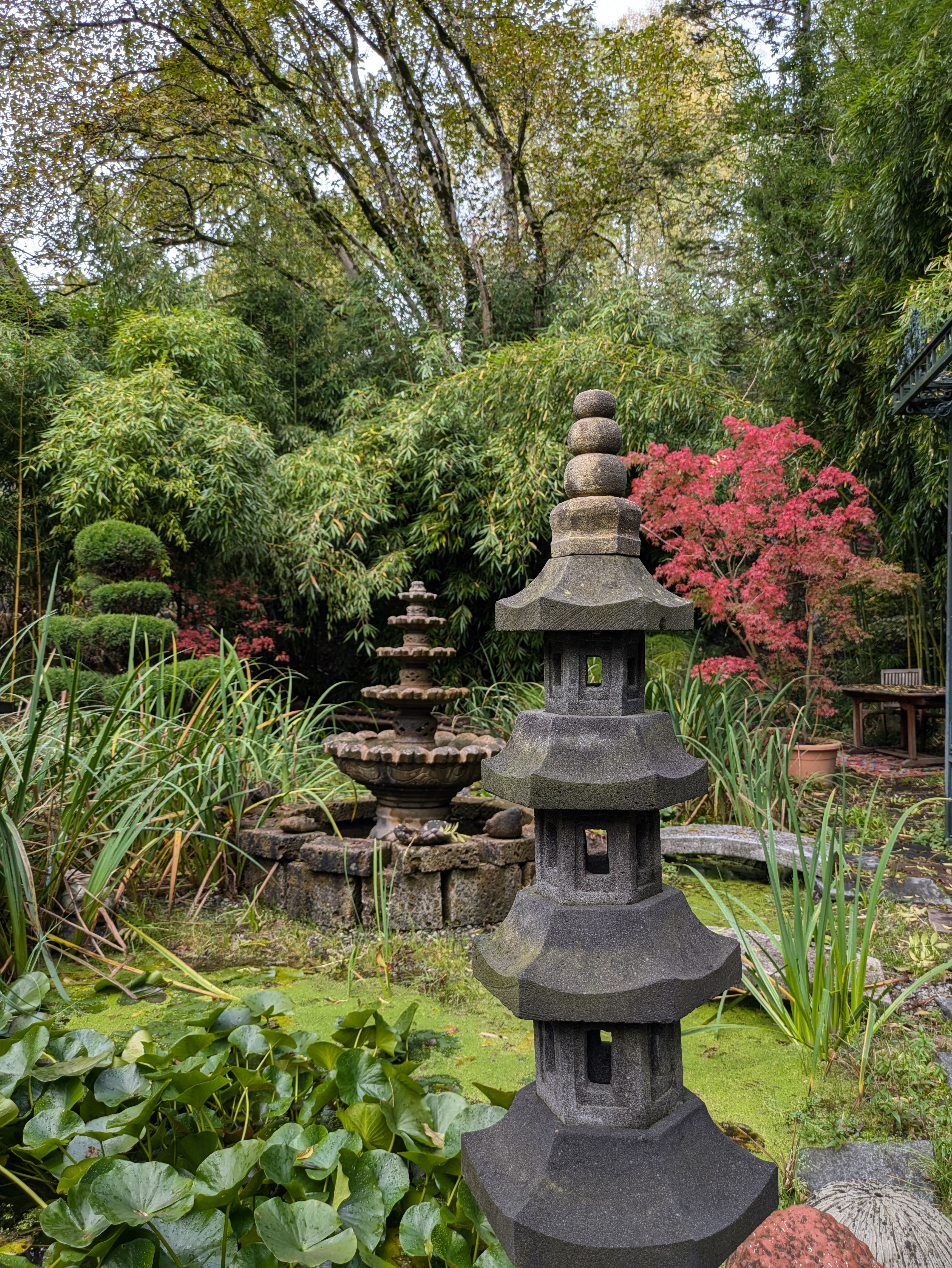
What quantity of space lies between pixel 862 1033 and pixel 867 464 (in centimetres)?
554

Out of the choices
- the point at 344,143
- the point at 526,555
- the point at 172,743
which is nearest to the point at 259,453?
the point at 526,555

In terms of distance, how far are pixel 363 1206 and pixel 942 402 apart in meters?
3.55

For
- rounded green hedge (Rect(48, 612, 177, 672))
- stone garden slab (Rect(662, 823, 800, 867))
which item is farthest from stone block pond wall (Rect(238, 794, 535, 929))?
rounded green hedge (Rect(48, 612, 177, 672))

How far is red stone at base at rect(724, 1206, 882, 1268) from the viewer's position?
33.6 inches

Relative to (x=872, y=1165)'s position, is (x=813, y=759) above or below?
below

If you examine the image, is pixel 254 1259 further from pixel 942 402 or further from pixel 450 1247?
pixel 942 402

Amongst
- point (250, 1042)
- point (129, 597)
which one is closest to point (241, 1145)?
point (250, 1042)

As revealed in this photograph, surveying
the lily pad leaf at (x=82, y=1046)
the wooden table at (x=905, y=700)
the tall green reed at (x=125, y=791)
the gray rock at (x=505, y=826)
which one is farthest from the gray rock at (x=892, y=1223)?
the wooden table at (x=905, y=700)

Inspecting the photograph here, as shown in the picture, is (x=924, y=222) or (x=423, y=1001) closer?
(x=423, y=1001)

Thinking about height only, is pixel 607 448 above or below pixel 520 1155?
above

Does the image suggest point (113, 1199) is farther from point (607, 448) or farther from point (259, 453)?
point (259, 453)

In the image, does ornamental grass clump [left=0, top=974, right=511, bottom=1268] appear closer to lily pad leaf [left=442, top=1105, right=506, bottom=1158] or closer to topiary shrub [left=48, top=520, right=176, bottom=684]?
lily pad leaf [left=442, top=1105, right=506, bottom=1158]

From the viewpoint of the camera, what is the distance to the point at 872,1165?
1281mm

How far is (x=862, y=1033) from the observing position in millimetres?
1756
